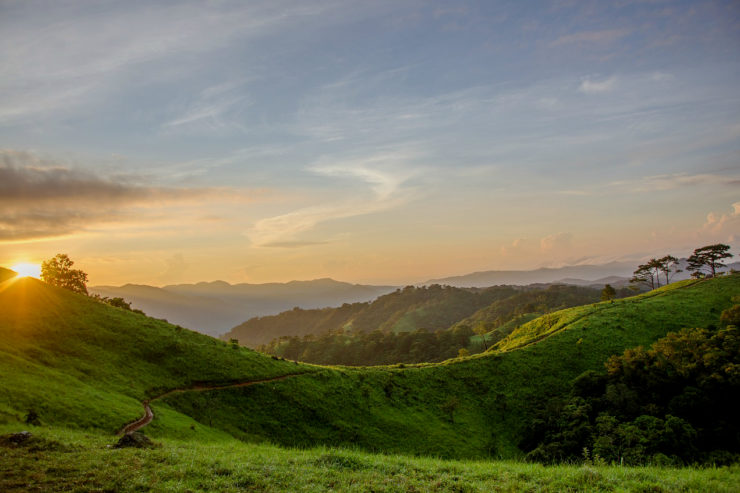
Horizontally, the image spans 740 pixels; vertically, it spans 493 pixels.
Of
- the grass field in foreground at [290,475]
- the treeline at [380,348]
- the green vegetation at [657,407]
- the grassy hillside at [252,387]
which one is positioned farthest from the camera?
the treeline at [380,348]

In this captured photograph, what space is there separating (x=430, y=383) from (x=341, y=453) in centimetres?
4572

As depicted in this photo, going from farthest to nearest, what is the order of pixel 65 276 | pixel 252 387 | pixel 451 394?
pixel 65 276
pixel 451 394
pixel 252 387

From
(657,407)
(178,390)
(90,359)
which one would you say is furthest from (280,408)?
(657,407)

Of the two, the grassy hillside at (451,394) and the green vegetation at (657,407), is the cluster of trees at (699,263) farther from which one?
the green vegetation at (657,407)

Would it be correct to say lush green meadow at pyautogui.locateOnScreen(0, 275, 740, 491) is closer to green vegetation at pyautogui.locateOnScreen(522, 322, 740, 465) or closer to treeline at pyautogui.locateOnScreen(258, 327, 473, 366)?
green vegetation at pyautogui.locateOnScreen(522, 322, 740, 465)

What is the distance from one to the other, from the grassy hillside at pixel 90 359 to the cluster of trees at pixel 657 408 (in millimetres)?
34021

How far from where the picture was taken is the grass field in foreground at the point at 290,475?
11492 mm

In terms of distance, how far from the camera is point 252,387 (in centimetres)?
4306

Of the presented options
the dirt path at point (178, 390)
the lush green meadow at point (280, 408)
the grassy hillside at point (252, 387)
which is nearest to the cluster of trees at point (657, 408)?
the lush green meadow at point (280, 408)

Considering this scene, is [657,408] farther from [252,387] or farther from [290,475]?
[290,475]

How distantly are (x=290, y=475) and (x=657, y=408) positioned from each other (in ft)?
168

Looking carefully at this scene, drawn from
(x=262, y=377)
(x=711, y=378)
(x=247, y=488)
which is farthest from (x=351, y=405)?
(x=711, y=378)

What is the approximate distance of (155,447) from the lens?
1658 cm

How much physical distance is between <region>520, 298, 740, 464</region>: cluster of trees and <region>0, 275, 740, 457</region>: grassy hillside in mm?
6128
